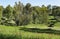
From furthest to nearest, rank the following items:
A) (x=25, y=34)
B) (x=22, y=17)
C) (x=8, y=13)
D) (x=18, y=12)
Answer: (x=8, y=13) < (x=18, y=12) < (x=22, y=17) < (x=25, y=34)

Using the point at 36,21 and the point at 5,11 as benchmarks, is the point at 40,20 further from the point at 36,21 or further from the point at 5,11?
the point at 5,11

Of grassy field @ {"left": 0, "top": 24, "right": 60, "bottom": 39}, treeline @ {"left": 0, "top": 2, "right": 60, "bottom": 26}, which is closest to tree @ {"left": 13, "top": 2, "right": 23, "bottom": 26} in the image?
treeline @ {"left": 0, "top": 2, "right": 60, "bottom": 26}

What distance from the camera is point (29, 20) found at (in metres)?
63.7

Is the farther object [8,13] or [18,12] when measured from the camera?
[8,13]

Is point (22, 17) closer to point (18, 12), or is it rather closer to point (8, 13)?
point (18, 12)

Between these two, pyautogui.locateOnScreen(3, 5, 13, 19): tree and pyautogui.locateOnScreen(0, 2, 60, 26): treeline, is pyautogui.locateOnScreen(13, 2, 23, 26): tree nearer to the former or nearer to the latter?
pyautogui.locateOnScreen(0, 2, 60, 26): treeline

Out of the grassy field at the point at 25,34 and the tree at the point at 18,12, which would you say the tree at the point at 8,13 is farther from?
the grassy field at the point at 25,34

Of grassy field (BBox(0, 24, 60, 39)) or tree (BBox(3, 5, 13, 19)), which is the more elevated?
tree (BBox(3, 5, 13, 19))

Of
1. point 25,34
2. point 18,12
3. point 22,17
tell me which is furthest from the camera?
point 18,12

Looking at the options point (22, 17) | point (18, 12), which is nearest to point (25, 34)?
point (22, 17)

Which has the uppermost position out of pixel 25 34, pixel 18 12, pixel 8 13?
pixel 18 12

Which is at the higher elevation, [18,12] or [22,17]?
[18,12]

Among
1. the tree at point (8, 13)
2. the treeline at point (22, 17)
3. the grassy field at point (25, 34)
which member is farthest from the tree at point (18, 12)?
the grassy field at point (25, 34)

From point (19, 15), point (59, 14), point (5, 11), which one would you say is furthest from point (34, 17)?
point (59, 14)
